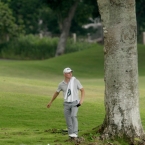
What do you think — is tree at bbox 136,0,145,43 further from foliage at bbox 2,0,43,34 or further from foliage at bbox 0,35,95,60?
foliage at bbox 2,0,43,34

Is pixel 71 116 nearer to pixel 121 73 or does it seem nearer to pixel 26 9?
pixel 121 73

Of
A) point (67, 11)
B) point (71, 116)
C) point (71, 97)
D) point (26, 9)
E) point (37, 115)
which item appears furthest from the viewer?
point (26, 9)

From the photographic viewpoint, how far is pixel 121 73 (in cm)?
1353

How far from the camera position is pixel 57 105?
2130cm

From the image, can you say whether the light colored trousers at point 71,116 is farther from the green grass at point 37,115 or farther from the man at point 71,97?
the green grass at point 37,115

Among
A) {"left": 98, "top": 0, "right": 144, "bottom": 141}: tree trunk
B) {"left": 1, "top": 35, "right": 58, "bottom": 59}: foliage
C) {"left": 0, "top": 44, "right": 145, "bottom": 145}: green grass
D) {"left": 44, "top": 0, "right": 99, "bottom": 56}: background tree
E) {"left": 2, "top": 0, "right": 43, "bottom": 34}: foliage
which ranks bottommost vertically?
{"left": 0, "top": 44, "right": 145, "bottom": 145}: green grass

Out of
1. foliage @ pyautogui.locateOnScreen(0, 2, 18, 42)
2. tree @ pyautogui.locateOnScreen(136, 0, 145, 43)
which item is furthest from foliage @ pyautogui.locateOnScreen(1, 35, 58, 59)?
tree @ pyautogui.locateOnScreen(136, 0, 145, 43)

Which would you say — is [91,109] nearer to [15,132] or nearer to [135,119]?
[15,132]

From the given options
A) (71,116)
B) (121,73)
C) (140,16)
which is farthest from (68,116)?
(140,16)

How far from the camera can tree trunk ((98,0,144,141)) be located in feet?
44.4

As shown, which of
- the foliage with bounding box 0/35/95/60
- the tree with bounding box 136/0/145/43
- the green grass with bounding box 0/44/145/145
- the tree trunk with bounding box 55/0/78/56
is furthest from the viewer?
the tree with bounding box 136/0/145/43

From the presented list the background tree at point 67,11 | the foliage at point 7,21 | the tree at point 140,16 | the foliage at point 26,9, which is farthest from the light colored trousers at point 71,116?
the foliage at point 26,9

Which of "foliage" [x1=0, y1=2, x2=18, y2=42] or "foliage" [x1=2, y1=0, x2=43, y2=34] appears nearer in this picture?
"foliage" [x1=0, y1=2, x2=18, y2=42]

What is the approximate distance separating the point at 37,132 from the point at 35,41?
47088 mm
